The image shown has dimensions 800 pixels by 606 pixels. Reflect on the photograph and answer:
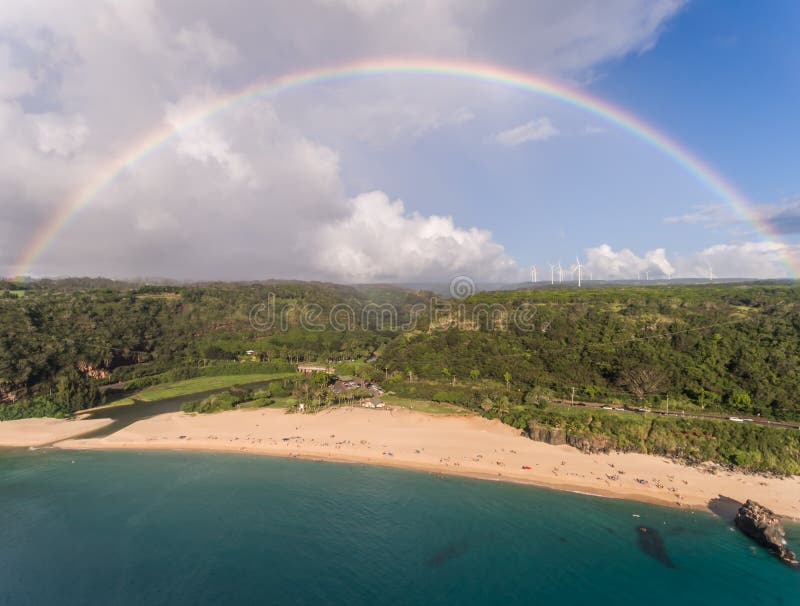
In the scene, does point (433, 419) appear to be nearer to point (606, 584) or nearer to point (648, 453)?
point (648, 453)

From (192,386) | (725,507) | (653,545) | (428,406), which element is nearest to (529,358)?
(428,406)

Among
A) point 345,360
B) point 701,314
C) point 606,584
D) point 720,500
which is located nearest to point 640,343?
point 701,314

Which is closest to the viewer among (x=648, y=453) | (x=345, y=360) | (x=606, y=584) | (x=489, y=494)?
(x=606, y=584)

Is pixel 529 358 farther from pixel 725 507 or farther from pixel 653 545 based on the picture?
pixel 653 545

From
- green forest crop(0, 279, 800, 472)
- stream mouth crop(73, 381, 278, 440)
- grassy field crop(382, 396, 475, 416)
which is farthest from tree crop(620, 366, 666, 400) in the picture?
stream mouth crop(73, 381, 278, 440)

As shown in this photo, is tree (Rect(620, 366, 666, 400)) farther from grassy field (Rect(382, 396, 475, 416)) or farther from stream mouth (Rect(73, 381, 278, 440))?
stream mouth (Rect(73, 381, 278, 440))
